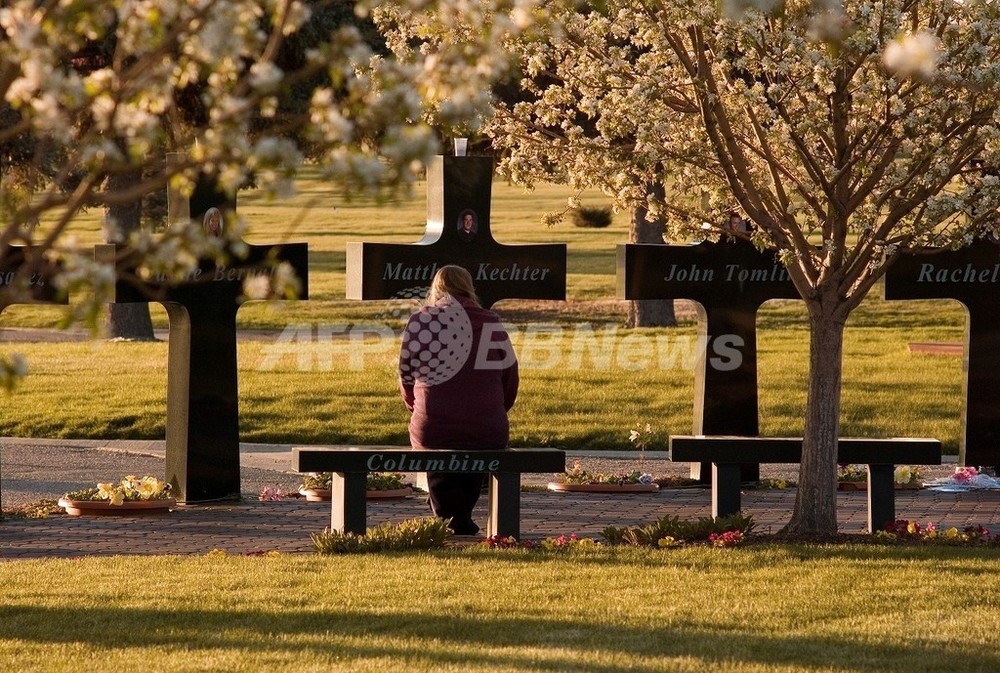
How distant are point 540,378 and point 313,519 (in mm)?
11290

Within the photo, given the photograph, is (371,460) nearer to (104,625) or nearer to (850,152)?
(104,625)

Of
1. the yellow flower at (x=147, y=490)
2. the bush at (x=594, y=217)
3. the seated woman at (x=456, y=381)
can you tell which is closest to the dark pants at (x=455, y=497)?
the seated woman at (x=456, y=381)

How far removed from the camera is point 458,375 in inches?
412

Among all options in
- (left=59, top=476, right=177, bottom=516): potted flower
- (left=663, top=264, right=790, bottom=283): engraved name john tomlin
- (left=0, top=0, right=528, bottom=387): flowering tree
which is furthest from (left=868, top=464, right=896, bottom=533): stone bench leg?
(left=0, top=0, right=528, bottom=387): flowering tree

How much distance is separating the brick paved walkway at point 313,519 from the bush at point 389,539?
0.29 metres

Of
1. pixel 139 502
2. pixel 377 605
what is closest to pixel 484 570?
pixel 377 605

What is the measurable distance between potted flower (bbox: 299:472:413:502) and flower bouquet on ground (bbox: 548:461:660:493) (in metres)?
1.26

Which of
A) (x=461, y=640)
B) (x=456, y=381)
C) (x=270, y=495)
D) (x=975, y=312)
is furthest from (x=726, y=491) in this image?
(x=975, y=312)

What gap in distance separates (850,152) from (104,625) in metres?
5.15

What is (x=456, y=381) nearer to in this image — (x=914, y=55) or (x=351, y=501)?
(x=351, y=501)

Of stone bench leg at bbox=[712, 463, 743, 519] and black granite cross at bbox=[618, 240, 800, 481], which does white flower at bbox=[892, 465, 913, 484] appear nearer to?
black granite cross at bbox=[618, 240, 800, 481]

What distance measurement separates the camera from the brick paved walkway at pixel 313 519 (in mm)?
10547

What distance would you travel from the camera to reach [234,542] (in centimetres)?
1064

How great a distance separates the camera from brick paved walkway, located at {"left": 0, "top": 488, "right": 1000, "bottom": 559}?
10547 mm
